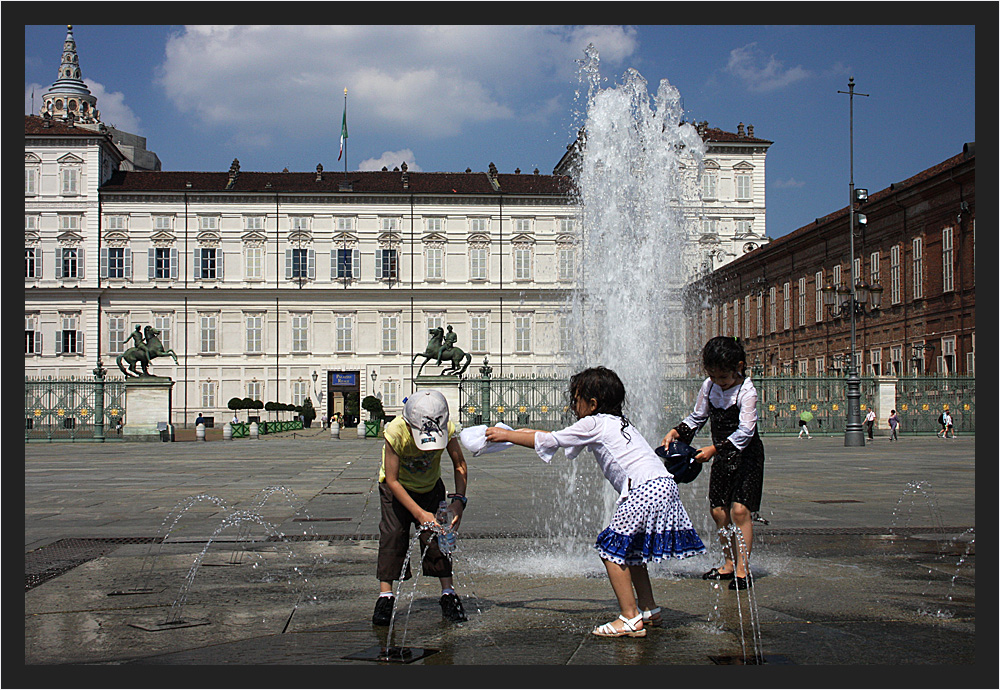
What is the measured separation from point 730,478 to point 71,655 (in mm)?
A: 3817

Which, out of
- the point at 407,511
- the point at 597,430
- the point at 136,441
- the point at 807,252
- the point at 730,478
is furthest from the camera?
the point at 807,252

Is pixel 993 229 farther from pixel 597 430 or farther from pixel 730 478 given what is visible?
→ pixel 730 478

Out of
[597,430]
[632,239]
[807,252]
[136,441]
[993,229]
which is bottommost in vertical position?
[136,441]

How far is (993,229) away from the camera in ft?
14.5

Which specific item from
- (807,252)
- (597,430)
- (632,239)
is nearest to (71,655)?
(597,430)

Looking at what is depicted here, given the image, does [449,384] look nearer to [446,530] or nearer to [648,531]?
[446,530]

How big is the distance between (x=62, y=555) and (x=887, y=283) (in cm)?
3741

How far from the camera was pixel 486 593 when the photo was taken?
604 centimetres

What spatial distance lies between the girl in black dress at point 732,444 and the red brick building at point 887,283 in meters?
24.1

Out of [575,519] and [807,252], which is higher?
[807,252]

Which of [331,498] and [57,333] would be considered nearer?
[331,498]

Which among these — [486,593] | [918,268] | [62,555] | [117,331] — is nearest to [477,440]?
[486,593]

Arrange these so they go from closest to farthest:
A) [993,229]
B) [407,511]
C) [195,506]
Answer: [993,229] < [407,511] < [195,506]

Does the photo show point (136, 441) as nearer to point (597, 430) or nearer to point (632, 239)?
point (632, 239)
